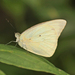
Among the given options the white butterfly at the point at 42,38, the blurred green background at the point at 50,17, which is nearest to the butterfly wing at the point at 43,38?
the white butterfly at the point at 42,38

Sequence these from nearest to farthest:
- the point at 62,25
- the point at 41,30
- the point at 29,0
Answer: the point at 62,25, the point at 41,30, the point at 29,0

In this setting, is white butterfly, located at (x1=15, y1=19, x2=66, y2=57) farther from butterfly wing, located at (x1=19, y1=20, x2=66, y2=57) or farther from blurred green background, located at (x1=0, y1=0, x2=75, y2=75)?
blurred green background, located at (x1=0, y1=0, x2=75, y2=75)

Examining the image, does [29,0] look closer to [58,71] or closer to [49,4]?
[49,4]

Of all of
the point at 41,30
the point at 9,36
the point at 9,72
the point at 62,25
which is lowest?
the point at 9,72

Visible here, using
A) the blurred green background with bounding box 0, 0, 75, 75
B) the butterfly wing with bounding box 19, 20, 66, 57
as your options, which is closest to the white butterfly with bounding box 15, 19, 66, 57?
the butterfly wing with bounding box 19, 20, 66, 57

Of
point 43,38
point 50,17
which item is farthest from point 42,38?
point 50,17

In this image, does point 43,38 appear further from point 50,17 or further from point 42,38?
point 50,17

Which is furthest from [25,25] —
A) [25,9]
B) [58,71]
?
[58,71]
